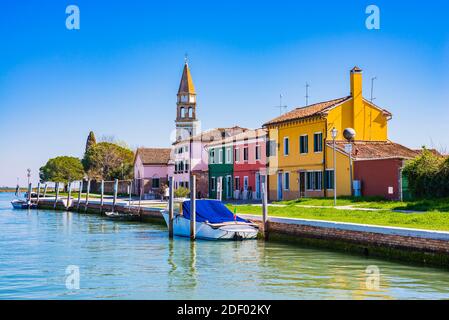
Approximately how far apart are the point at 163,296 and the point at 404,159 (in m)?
21.3

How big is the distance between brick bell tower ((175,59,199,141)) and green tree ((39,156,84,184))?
27511mm

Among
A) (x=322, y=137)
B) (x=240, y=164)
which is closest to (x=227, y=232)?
(x=322, y=137)

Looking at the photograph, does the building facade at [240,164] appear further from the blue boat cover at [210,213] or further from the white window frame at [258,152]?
the blue boat cover at [210,213]

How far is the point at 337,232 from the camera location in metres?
22.2

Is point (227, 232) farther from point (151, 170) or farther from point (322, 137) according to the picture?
point (151, 170)

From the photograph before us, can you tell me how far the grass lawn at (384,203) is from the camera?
26.2 meters

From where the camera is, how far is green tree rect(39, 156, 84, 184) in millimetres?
101688

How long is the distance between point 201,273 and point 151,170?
5654cm

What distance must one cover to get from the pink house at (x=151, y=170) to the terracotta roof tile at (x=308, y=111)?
2775 centimetres

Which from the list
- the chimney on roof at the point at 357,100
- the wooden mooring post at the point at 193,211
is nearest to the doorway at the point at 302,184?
the chimney on roof at the point at 357,100

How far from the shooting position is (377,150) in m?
38.5
